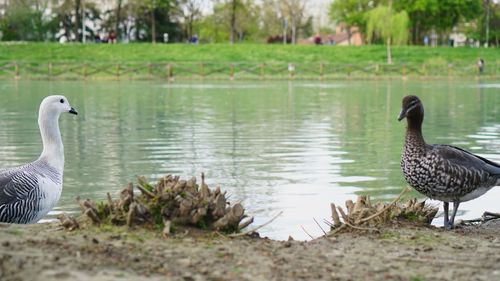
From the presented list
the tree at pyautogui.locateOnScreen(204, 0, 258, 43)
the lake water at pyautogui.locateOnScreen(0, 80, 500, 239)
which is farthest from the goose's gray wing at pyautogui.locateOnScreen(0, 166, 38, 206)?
the tree at pyautogui.locateOnScreen(204, 0, 258, 43)

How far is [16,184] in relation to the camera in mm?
7457

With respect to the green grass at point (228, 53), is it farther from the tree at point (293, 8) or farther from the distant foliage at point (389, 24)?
the tree at point (293, 8)

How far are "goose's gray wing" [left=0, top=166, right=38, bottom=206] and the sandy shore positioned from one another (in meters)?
0.68

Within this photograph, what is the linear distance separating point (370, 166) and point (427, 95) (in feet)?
83.6

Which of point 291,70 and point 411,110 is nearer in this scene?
point 411,110

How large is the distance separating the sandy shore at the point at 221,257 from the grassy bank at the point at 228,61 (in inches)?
2078

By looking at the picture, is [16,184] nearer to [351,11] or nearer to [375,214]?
[375,214]

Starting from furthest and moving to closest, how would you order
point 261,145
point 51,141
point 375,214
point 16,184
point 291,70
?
point 291,70
point 261,145
point 51,141
point 16,184
point 375,214

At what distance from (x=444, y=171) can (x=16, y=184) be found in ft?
12.5

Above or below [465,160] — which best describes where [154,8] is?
above

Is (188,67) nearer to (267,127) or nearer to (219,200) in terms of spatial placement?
(267,127)

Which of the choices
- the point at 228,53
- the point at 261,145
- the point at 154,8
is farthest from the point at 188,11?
the point at 261,145

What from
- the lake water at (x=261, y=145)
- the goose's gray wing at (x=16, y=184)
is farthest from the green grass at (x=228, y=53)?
the goose's gray wing at (x=16, y=184)

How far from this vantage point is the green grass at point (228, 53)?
235ft
